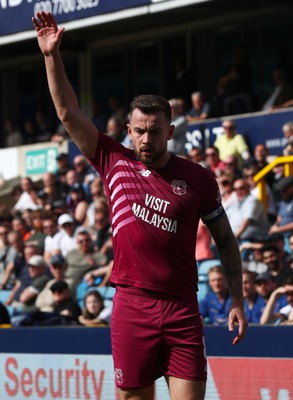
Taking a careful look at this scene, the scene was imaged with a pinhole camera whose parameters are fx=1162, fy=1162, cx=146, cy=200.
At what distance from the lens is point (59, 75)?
5609mm

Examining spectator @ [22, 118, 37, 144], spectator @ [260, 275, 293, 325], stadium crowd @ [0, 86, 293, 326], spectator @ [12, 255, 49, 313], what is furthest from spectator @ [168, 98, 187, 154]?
spectator @ [22, 118, 37, 144]

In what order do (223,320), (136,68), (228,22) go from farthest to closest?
(136,68), (228,22), (223,320)

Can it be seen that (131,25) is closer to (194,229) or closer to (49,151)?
(49,151)

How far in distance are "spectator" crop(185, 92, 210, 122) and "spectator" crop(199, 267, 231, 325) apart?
286 inches

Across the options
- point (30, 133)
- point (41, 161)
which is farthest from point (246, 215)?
point (30, 133)

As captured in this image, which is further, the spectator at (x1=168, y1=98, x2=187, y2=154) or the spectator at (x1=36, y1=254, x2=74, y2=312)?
the spectator at (x1=168, y1=98, x2=187, y2=154)

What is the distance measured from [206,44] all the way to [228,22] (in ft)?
1.91

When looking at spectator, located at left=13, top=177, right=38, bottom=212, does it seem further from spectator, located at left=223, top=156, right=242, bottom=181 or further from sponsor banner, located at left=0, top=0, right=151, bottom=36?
spectator, located at left=223, top=156, right=242, bottom=181

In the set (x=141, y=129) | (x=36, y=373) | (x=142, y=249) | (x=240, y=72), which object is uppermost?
(x=240, y=72)

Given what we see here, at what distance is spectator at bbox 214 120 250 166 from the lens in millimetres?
15445

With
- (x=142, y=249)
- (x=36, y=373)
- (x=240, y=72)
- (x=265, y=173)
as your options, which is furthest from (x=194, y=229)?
(x=240, y=72)

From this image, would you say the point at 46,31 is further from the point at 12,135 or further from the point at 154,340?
the point at 12,135

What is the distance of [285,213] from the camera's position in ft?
41.5

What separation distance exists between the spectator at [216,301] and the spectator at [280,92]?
22.2ft
